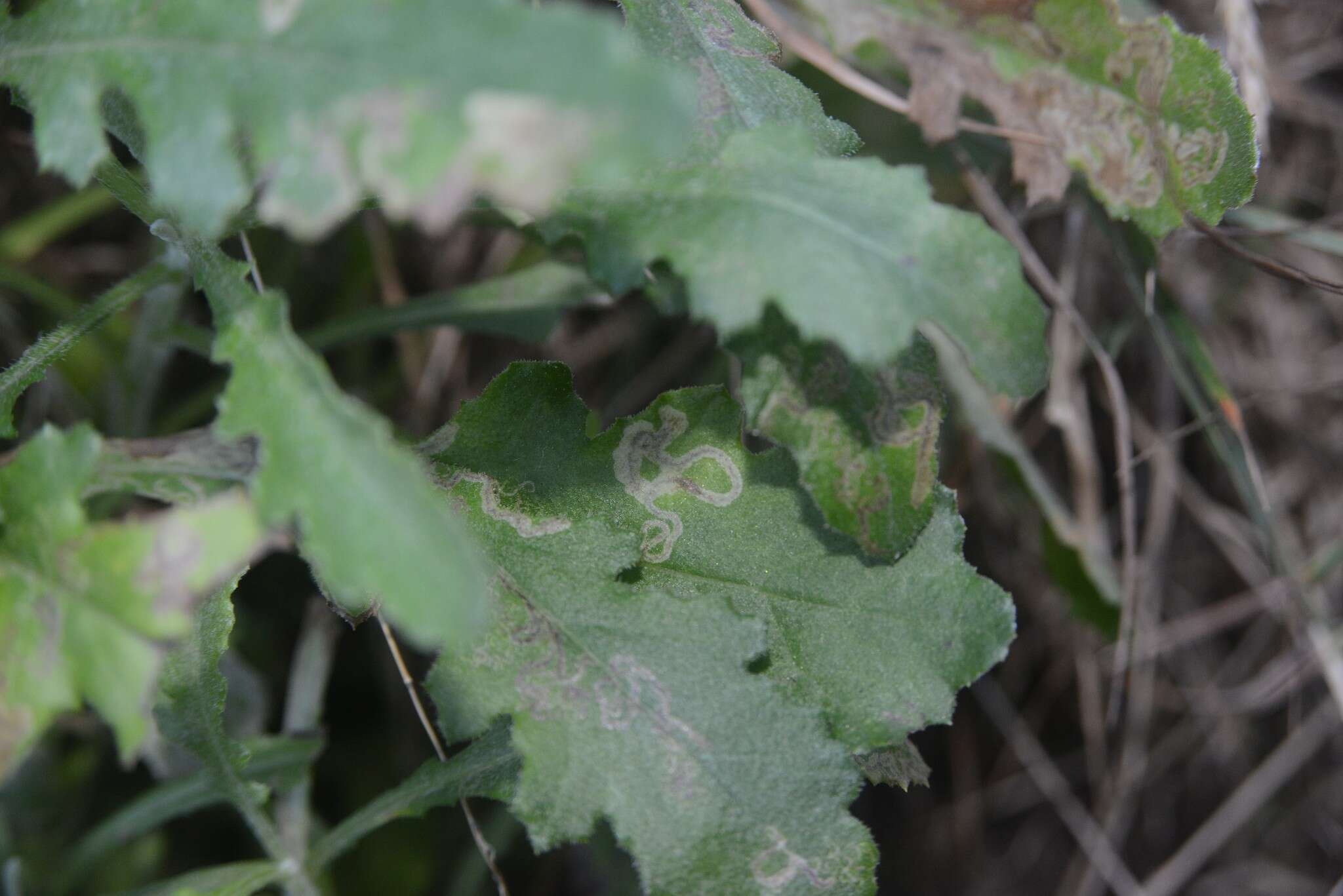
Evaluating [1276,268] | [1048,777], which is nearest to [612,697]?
[1276,268]

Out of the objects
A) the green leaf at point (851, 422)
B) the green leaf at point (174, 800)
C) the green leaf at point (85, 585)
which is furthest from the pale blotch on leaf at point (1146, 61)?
the green leaf at point (174, 800)

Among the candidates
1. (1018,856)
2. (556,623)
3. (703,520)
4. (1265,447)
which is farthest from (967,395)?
(1018,856)

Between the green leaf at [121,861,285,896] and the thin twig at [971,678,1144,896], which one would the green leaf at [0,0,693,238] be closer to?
Result: the green leaf at [121,861,285,896]

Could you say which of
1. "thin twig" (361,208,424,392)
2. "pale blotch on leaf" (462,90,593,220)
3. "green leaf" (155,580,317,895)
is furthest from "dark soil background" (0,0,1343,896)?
"pale blotch on leaf" (462,90,593,220)

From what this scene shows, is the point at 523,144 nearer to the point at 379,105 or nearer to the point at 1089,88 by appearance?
the point at 379,105

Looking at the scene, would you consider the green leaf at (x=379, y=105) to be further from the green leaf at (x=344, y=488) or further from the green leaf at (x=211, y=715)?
the green leaf at (x=211, y=715)

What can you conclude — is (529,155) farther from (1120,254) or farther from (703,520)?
(1120,254)
